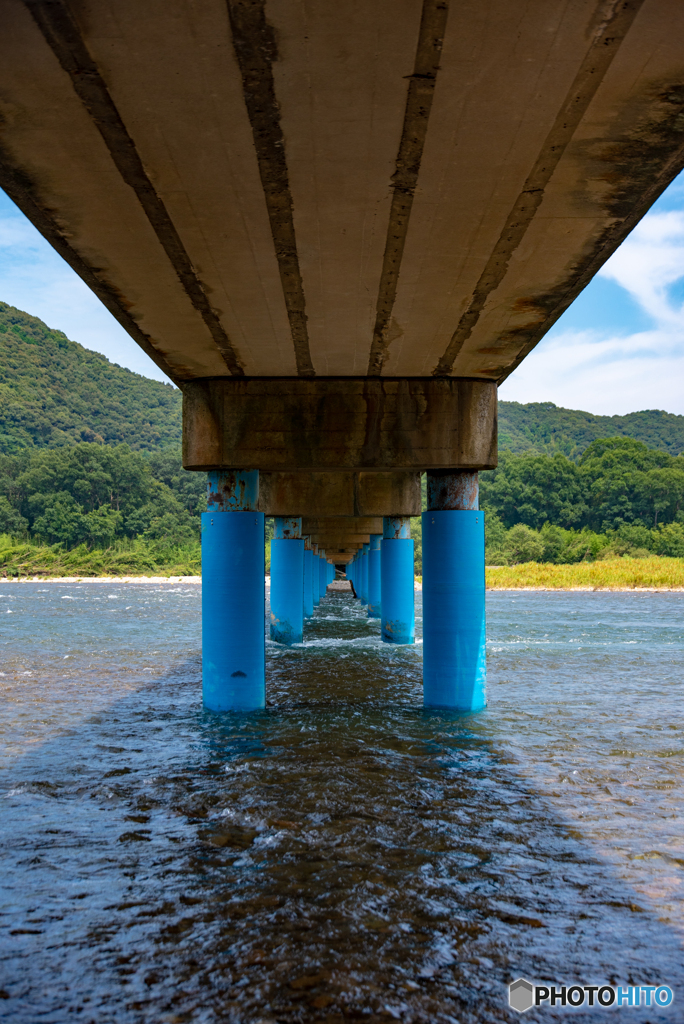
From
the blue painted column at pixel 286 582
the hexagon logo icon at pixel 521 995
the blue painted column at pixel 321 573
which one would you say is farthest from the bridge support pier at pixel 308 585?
the hexagon logo icon at pixel 521 995

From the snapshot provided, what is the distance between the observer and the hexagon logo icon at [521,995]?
4.82m

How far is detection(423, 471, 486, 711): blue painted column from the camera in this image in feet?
43.0

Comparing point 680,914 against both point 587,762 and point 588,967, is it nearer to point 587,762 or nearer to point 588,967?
point 588,967

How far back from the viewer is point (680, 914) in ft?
20.0

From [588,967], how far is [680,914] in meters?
1.27

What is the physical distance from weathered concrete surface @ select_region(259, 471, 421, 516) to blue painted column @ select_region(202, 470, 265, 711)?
30.1ft

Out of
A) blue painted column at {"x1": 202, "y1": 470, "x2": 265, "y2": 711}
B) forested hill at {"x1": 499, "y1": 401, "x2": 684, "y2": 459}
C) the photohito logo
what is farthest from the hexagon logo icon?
forested hill at {"x1": 499, "y1": 401, "x2": 684, "y2": 459}

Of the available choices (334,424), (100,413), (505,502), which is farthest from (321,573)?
(100,413)

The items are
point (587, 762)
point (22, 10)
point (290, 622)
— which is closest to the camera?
point (22, 10)

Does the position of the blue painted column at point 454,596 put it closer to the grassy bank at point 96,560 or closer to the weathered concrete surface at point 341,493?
the weathered concrete surface at point 341,493

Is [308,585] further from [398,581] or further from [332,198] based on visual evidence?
[332,198]

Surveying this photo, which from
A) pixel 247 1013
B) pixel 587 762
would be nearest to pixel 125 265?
pixel 247 1013

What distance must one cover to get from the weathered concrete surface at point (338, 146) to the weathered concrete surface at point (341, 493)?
1303 centimetres

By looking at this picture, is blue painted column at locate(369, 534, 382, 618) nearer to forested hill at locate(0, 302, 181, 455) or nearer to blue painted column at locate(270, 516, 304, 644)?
blue painted column at locate(270, 516, 304, 644)
